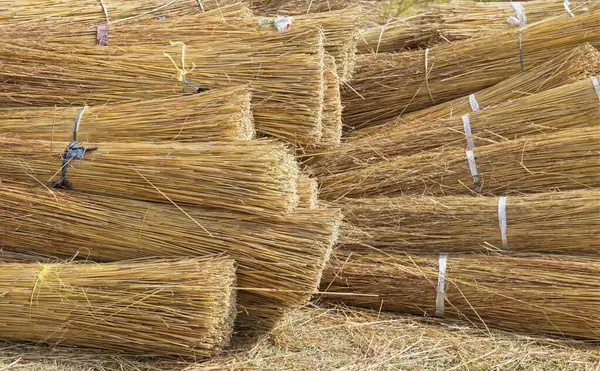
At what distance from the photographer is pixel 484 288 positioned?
3184 millimetres

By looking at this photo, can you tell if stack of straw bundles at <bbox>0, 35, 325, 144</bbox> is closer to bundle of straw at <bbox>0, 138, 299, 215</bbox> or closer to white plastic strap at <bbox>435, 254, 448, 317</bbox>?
bundle of straw at <bbox>0, 138, 299, 215</bbox>

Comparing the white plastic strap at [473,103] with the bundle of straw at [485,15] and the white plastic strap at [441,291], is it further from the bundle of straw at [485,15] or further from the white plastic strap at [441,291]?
the white plastic strap at [441,291]

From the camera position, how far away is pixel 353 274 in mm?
3359

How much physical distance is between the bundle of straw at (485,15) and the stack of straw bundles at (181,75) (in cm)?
120

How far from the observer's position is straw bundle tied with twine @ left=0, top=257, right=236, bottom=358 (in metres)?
2.73

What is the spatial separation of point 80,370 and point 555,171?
200 cm

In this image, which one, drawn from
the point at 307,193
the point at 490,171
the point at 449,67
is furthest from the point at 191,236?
the point at 449,67

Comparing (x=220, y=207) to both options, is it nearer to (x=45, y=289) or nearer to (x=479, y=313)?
(x=45, y=289)

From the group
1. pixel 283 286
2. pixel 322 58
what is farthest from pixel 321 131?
pixel 283 286

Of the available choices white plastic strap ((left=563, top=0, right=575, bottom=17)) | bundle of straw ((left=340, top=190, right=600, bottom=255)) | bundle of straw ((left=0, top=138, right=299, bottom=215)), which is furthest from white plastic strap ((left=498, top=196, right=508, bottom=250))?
white plastic strap ((left=563, top=0, right=575, bottom=17))

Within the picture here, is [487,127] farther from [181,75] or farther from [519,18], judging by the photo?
[181,75]

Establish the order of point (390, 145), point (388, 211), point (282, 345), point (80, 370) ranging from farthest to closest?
point (390, 145) < point (388, 211) < point (282, 345) < point (80, 370)

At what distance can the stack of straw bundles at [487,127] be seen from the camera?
3.54 meters

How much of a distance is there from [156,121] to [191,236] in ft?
1.70
